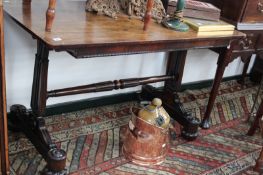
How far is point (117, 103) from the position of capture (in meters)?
2.57

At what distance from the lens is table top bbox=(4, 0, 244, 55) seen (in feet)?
4.47

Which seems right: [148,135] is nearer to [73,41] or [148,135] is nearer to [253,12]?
[73,41]

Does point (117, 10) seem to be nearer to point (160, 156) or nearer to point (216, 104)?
point (160, 156)

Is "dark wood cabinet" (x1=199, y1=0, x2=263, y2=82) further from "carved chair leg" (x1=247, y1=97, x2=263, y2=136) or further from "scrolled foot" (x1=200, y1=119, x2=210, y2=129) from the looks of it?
"scrolled foot" (x1=200, y1=119, x2=210, y2=129)

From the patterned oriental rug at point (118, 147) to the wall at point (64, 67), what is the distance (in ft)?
0.66

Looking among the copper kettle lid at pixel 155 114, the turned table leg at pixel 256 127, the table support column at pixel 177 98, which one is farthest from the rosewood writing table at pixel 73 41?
the turned table leg at pixel 256 127

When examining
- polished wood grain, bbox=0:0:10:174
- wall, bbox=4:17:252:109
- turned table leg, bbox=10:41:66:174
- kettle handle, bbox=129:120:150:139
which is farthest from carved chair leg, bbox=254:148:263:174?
polished wood grain, bbox=0:0:10:174

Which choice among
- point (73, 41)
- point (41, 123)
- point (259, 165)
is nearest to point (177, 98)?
point (259, 165)

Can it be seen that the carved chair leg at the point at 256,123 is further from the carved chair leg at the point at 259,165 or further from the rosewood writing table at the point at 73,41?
the rosewood writing table at the point at 73,41

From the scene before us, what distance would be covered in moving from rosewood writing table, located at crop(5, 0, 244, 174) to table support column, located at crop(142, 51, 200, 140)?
0.38m

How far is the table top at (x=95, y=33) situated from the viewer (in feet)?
4.47

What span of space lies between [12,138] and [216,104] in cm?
168

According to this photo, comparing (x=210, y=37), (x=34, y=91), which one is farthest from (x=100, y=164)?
(x=210, y=37)

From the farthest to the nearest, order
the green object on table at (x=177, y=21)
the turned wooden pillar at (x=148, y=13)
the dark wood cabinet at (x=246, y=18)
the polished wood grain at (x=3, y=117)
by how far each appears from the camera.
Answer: the dark wood cabinet at (x=246, y=18), the green object on table at (x=177, y=21), the turned wooden pillar at (x=148, y=13), the polished wood grain at (x=3, y=117)
